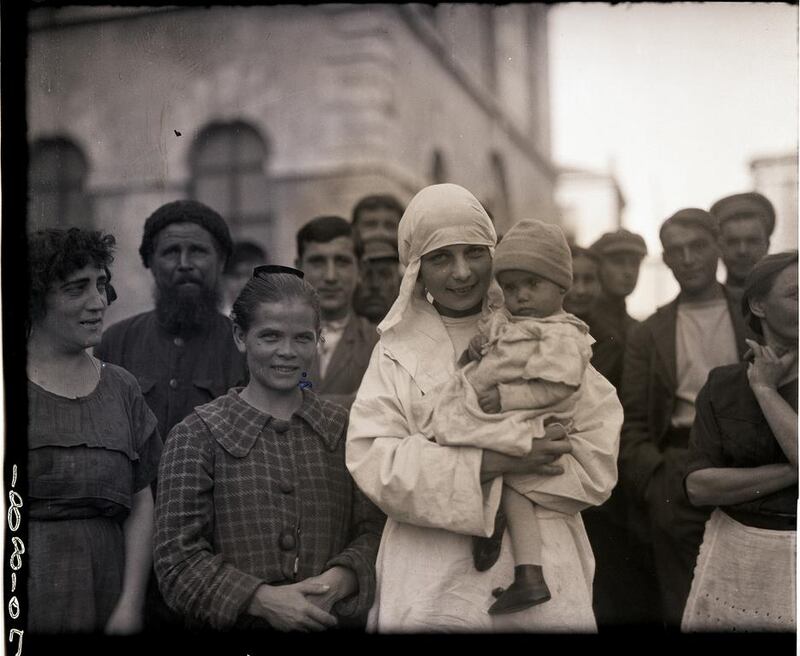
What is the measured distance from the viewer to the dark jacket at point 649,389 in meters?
5.04

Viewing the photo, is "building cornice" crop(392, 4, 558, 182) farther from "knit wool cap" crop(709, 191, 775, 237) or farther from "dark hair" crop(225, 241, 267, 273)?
"dark hair" crop(225, 241, 267, 273)

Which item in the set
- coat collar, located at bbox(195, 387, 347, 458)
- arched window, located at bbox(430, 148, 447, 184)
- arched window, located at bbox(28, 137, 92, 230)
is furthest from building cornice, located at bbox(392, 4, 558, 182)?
arched window, located at bbox(28, 137, 92, 230)

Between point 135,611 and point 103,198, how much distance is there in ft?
6.46

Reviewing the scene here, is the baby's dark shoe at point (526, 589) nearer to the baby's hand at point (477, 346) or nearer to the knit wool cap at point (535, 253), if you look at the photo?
the baby's hand at point (477, 346)

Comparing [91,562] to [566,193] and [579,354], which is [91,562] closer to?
[579,354]

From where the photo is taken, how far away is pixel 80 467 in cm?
479

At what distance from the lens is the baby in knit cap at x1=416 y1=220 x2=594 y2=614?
14.0 feet

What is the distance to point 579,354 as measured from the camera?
14.2 feet

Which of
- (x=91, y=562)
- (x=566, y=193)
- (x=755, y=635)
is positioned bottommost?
(x=755, y=635)

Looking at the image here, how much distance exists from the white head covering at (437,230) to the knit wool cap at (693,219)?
1.10 m

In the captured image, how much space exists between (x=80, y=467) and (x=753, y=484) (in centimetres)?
305

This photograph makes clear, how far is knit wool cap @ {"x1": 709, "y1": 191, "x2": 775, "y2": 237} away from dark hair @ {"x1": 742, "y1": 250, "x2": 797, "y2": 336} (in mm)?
221

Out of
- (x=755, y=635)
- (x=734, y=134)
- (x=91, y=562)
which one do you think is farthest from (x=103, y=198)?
(x=755, y=635)

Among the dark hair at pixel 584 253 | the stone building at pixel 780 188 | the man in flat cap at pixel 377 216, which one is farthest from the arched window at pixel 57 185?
the stone building at pixel 780 188
